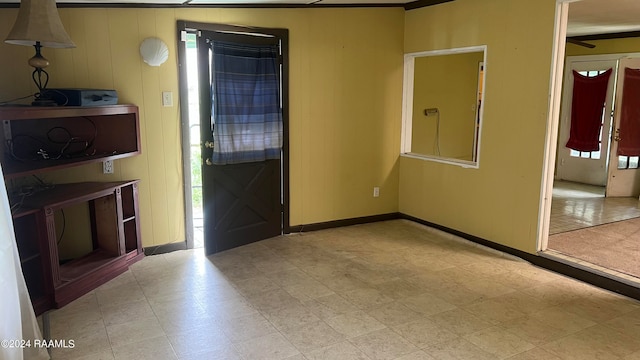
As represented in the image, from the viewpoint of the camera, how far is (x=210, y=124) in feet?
13.8

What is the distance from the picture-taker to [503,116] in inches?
163

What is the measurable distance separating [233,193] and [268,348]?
2.00 m

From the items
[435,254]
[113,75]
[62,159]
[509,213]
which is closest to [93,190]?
[62,159]

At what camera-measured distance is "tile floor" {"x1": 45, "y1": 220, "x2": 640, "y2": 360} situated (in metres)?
2.70

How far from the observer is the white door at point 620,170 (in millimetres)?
6371

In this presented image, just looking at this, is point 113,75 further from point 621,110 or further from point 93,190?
point 621,110

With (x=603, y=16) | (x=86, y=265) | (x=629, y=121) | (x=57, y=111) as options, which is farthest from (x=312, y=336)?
(x=629, y=121)

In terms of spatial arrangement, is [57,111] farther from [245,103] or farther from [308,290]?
[308,290]

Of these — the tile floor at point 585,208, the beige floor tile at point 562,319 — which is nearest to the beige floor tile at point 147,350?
the beige floor tile at point 562,319

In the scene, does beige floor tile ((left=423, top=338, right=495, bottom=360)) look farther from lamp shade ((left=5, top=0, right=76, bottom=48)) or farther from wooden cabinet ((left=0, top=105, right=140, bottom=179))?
lamp shade ((left=5, top=0, right=76, bottom=48))

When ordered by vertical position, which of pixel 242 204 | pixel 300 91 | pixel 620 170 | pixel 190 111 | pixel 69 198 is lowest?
pixel 242 204

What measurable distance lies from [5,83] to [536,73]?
4175 mm

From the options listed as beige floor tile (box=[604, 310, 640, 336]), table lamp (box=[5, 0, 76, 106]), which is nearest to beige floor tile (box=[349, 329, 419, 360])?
beige floor tile (box=[604, 310, 640, 336])

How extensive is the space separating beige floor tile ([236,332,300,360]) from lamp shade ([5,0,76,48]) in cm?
235
